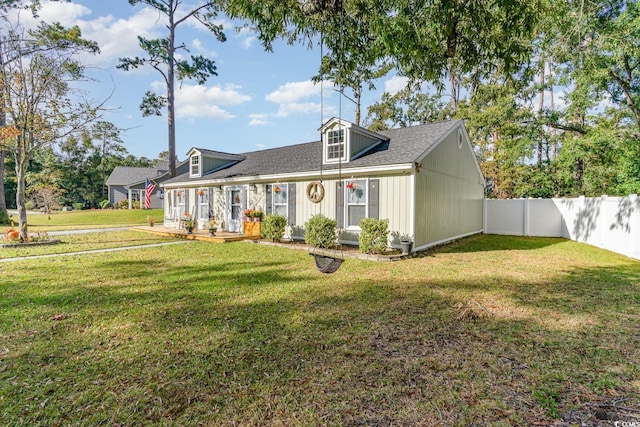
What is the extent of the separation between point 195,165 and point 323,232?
999 cm

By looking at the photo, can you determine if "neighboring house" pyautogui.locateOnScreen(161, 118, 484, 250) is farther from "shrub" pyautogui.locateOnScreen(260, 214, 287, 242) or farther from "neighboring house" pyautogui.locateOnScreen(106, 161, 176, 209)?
"neighboring house" pyautogui.locateOnScreen(106, 161, 176, 209)

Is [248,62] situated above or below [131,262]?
above

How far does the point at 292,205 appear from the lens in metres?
12.1

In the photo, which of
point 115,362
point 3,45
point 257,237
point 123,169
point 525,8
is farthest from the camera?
point 123,169

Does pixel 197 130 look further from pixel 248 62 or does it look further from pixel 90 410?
pixel 90 410

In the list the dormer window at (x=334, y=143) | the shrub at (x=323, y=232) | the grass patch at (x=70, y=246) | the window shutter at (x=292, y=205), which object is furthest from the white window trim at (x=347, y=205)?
the grass patch at (x=70, y=246)

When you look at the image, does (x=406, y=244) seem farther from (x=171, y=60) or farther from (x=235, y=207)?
(x=171, y=60)

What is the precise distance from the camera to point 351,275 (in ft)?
22.0

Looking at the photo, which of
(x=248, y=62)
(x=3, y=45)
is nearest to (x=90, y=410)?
(x=248, y=62)

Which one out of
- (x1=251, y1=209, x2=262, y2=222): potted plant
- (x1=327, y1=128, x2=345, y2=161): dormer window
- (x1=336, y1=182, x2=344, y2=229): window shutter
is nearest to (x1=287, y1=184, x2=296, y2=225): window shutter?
(x1=251, y1=209, x2=262, y2=222): potted plant

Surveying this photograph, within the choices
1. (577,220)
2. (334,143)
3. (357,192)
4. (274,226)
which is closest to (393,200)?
(357,192)

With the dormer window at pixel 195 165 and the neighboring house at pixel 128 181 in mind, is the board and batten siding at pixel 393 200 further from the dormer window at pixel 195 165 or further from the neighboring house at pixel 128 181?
the neighboring house at pixel 128 181

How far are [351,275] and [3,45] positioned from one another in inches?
547

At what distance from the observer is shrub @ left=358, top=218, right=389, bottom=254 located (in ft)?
28.8
